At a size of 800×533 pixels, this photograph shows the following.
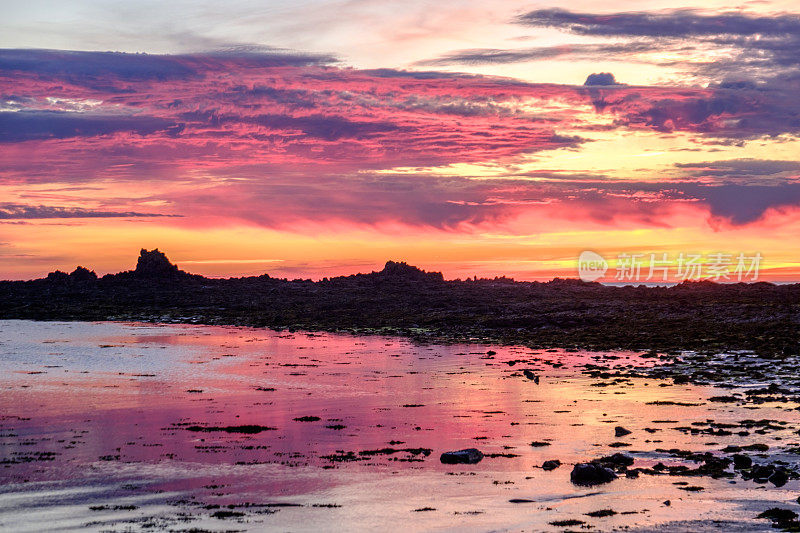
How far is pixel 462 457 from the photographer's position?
23.4 metres

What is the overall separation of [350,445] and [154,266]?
135 metres

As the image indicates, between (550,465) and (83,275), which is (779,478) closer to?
(550,465)

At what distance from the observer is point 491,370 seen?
47.7m

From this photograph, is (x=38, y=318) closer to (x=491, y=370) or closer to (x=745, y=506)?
(x=491, y=370)

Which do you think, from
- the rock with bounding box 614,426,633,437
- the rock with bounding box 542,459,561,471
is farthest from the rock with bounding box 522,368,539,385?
the rock with bounding box 542,459,561,471

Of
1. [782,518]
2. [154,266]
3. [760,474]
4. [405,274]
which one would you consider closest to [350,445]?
[760,474]

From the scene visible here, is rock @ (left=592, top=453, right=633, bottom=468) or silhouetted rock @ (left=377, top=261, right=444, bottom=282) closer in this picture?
rock @ (left=592, top=453, right=633, bottom=468)

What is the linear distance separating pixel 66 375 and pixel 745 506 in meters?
43.3

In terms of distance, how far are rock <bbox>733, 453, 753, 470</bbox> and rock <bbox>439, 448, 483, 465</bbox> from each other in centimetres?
740

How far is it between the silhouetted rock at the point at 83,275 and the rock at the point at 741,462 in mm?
148241

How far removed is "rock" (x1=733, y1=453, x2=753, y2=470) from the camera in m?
21.5

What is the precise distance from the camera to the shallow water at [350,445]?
17.9 m

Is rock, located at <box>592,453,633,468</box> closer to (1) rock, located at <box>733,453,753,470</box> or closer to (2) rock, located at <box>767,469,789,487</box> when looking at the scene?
(1) rock, located at <box>733,453,753,470</box>

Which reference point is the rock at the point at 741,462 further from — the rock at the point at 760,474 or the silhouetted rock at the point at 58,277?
the silhouetted rock at the point at 58,277
